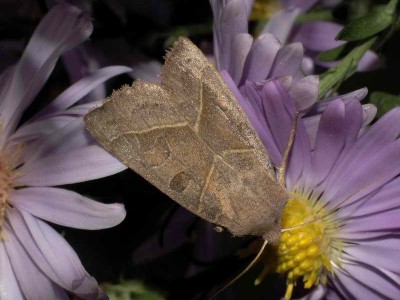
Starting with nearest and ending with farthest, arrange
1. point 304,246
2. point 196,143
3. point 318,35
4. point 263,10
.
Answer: point 196,143 < point 304,246 < point 318,35 < point 263,10

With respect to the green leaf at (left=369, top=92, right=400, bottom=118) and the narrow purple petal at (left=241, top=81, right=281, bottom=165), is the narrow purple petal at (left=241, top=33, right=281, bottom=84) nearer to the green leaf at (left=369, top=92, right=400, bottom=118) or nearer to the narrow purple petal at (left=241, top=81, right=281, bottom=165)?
the narrow purple petal at (left=241, top=81, right=281, bottom=165)

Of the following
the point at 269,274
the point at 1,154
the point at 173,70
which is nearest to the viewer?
the point at 173,70

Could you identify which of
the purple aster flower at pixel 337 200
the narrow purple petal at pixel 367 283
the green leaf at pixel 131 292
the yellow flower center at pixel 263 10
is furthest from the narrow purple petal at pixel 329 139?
the yellow flower center at pixel 263 10

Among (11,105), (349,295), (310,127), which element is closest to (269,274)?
(349,295)

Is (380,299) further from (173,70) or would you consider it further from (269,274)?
(173,70)

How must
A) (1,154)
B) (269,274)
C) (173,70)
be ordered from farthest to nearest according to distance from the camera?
(269,274) → (1,154) → (173,70)

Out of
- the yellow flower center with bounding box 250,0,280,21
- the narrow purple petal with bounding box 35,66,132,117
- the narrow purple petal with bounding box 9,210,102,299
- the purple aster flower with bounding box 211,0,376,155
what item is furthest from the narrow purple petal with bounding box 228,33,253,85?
the yellow flower center with bounding box 250,0,280,21

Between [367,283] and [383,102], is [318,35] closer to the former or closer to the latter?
[383,102]

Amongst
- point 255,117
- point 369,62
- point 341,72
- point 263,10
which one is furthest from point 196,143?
point 263,10
